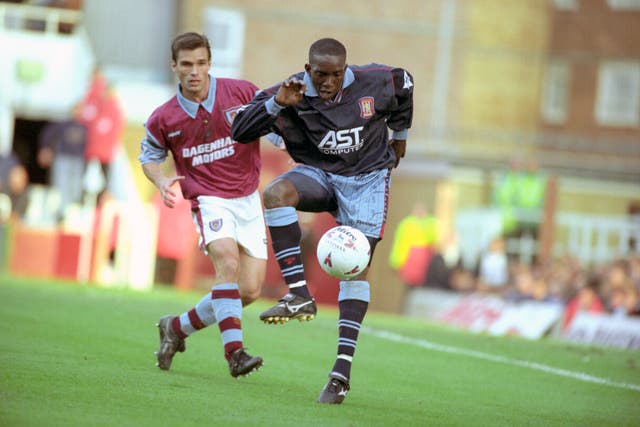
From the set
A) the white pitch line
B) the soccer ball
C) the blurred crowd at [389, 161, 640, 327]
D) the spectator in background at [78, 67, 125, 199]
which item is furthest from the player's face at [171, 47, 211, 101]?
the spectator in background at [78, 67, 125, 199]

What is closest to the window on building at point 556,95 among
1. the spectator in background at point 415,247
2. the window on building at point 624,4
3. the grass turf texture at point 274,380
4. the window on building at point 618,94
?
the window on building at point 618,94

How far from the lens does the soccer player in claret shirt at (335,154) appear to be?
849 centimetres

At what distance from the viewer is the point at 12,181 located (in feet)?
80.6

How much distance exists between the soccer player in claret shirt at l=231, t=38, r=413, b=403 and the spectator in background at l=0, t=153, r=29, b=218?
16.5 metres

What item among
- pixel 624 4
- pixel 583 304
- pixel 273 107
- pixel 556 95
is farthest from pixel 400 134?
pixel 556 95

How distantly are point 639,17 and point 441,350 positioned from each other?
3168cm

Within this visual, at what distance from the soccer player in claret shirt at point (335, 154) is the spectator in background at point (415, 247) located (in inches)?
590

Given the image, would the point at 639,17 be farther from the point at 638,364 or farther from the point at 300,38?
the point at 638,364

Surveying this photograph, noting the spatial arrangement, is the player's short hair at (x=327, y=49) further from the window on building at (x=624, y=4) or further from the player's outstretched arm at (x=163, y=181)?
the window on building at (x=624, y=4)

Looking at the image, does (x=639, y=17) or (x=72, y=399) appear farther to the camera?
(x=639, y=17)

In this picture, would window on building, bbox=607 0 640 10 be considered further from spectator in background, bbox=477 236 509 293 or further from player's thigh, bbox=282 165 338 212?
player's thigh, bbox=282 165 338 212

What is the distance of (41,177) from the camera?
32.2 m

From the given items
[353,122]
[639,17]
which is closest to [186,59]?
[353,122]

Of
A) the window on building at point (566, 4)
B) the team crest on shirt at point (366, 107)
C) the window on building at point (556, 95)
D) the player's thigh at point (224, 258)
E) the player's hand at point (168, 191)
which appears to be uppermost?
the window on building at point (566, 4)
